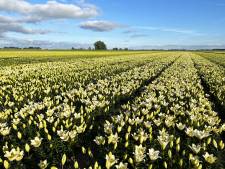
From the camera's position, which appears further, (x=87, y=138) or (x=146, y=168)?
(x=87, y=138)

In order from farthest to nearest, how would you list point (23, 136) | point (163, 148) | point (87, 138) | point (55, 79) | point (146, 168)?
1. point (55, 79)
2. point (87, 138)
3. point (23, 136)
4. point (163, 148)
5. point (146, 168)

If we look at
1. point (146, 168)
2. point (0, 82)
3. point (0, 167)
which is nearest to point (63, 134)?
point (0, 167)

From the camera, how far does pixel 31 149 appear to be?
239 inches

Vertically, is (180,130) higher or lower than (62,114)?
lower

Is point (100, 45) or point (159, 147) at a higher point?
point (159, 147)

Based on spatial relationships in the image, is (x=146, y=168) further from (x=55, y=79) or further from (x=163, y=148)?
(x=55, y=79)

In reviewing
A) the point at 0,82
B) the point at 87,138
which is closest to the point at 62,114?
the point at 87,138

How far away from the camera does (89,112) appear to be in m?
8.17

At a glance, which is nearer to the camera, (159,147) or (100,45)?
(159,147)

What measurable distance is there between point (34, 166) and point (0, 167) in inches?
24.4

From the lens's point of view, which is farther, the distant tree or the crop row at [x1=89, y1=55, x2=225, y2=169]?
the distant tree

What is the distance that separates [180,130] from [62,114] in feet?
9.25

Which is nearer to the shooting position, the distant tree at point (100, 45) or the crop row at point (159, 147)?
the crop row at point (159, 147)

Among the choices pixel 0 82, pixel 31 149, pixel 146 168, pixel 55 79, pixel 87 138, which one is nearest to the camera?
pixel 146 168
